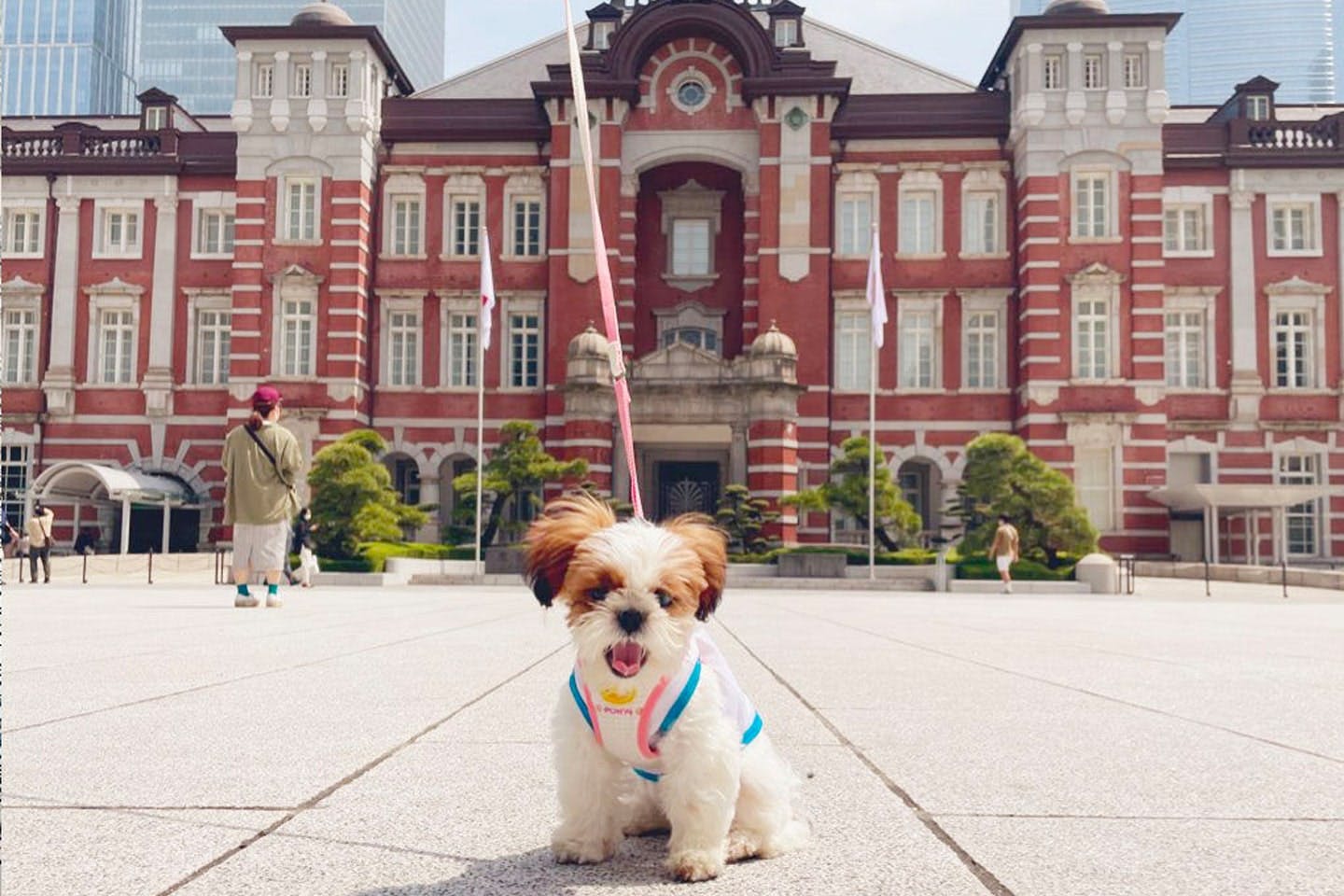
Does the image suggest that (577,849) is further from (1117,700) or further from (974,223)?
(974,223)

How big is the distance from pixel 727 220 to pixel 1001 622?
23.9 m

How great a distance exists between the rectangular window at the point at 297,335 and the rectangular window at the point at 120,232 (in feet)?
18.5

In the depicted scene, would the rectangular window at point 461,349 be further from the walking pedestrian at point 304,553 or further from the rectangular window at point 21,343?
the rectangular window at point 21,343

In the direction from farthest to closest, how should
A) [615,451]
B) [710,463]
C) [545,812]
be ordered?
[710,463]
[615,451]
[545,812]

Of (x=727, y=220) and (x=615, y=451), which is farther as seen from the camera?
(x=727, y=220)

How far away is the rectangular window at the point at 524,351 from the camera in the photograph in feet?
112

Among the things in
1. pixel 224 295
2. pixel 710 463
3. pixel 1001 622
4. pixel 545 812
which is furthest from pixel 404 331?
pixel 545 812

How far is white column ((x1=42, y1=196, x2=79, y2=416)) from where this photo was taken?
3500cm

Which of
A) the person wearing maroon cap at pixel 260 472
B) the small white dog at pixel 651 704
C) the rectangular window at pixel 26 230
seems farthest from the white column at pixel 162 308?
the small white dog at pixel 651 704

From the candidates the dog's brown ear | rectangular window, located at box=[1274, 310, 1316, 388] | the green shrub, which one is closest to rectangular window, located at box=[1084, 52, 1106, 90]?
rectangular window, located at box=[1274, 310, 1316, 388]

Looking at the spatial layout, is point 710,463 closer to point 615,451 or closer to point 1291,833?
point 615,451

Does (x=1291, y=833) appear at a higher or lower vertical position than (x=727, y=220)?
lower

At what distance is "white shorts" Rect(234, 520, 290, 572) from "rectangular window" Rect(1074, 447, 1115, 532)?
25410 millimetres

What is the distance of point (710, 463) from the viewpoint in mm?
34500
